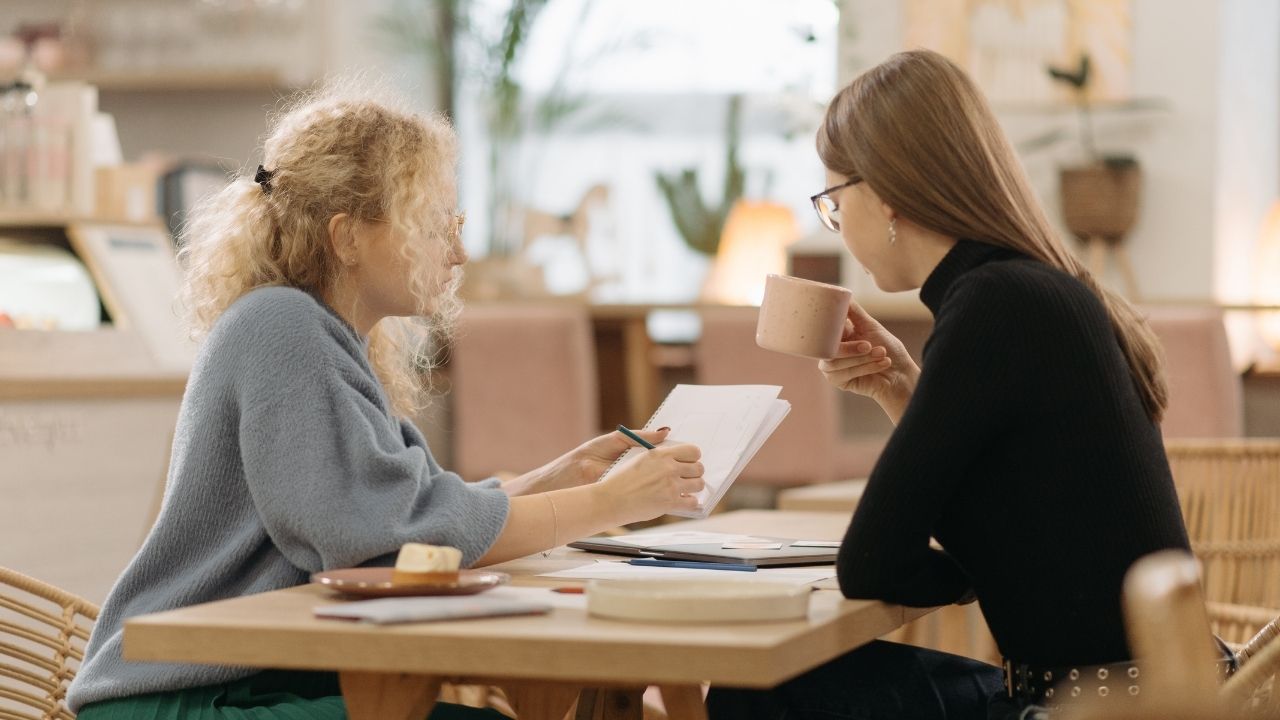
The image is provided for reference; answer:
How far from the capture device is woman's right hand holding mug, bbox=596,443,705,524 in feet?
4.94

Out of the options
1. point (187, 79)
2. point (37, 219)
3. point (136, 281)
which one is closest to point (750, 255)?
point (187, 79)

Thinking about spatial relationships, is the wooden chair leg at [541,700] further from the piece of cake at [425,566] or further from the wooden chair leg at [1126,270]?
the wooden chair leg at [1126,270]

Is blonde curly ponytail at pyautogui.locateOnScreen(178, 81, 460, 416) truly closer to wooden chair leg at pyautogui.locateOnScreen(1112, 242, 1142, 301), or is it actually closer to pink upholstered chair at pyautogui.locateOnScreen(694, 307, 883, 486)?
pink upholstered chair at pyautogui.locateOnScreen(694, 307, 883, 486)

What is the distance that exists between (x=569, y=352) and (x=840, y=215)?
2.56 m

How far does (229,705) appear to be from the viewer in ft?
4.35

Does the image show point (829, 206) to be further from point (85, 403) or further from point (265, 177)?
point (85, 403)

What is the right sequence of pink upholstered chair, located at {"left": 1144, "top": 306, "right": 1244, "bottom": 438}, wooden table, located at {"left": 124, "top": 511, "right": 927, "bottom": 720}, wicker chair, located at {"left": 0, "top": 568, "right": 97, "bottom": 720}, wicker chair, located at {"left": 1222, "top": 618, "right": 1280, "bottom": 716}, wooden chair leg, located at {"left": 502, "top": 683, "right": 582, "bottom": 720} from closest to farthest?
wicker chair, located at {"left": 1222, "top": 618, "right": 1280, "bottom": 716} → wooden table, located at {"left": 124, "top": 511, "right": 927, "bottom": 720} → wooden chair leg, located at {"left": 502, "top": 683, "right": 582, "bottom": 720} → wicker chair, located at {"left": 0, "top": 568, "right": 97, "bottom": 720} → pink upholstered chair, located at {"left": 1144, "top": 306, "right": 1244, "bottom": 438}

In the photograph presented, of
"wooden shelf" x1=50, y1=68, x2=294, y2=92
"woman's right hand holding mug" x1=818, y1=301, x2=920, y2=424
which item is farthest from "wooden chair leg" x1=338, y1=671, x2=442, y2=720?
"wooden shelf" x1=50, y1=68, x2=294, y2=92

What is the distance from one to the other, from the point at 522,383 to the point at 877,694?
2.74m

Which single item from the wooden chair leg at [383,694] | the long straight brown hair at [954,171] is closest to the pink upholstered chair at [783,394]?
the long straight brown hair at [954,171]

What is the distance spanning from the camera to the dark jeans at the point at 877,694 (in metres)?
1.41

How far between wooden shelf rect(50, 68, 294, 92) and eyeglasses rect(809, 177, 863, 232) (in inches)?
144

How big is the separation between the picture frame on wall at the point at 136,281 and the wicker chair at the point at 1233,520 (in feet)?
6.50

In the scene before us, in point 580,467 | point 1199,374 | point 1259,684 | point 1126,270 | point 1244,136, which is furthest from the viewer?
point 1244,136
